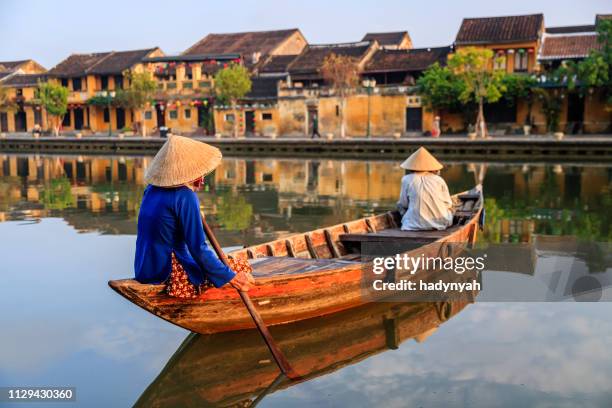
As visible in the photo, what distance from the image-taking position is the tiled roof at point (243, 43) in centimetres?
3778

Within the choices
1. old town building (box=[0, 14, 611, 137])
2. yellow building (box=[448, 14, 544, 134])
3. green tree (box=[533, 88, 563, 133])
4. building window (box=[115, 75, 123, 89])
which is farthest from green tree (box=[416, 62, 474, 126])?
building window (box=[115, 75, 123, 89])

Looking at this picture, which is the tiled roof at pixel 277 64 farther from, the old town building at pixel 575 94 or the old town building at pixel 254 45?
the old town building at pixel 575 94

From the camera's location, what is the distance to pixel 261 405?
458 centimetres

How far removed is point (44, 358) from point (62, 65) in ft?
126

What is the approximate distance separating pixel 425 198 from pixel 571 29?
2648cm

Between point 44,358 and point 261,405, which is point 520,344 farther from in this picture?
point 44,358

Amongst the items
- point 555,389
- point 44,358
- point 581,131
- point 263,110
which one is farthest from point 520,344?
point 263,110

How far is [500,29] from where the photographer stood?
30281 mm

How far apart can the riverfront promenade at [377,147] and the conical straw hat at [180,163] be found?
737 inches

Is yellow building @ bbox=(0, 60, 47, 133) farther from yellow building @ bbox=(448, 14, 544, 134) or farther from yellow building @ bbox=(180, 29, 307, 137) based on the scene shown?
yellow building @ bbox=(448, 14, 544, 134)

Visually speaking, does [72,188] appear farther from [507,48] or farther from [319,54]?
[507,48]

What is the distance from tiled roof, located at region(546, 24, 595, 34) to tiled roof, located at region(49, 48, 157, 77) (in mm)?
19981

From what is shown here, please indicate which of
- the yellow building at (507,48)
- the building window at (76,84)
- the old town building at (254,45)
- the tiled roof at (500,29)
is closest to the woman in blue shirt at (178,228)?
the yellow building at (507,48)

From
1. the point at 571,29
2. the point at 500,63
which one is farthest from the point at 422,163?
the point at 571,29
